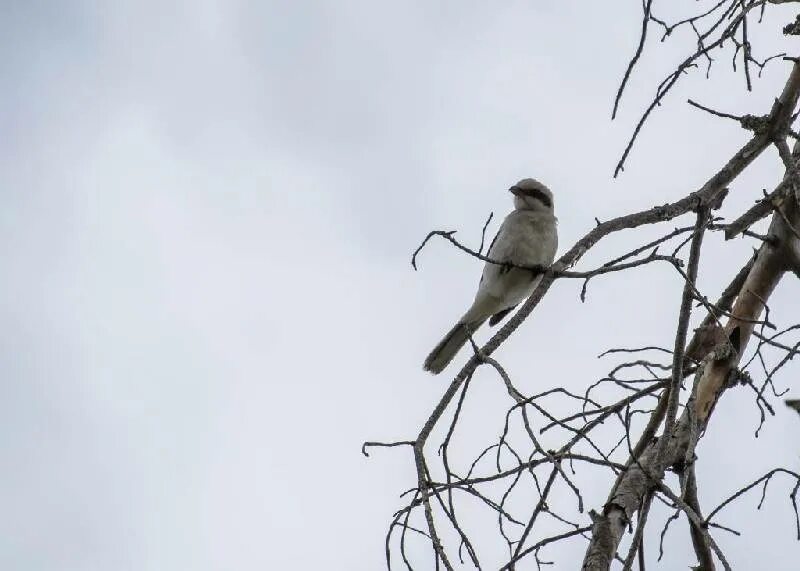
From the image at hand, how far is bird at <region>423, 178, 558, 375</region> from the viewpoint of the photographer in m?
6.37

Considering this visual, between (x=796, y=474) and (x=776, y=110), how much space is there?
1378 millimetres

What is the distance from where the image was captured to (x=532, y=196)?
271 inches

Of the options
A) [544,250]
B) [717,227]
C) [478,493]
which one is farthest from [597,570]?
[544,250]

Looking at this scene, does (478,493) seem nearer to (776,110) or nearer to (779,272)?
(776,110)

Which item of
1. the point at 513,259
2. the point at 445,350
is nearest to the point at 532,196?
the point at 513,259

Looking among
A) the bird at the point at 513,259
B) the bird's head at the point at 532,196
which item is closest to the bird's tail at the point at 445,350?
the bird at the point at 513,259

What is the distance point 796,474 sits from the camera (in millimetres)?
3494

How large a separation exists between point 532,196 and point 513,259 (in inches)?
28.8

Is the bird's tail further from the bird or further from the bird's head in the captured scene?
the bird's head

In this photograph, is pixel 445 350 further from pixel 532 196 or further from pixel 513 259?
pixel 532 196

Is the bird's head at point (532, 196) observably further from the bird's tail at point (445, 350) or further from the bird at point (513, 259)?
the bird's tail at point (445, 350)

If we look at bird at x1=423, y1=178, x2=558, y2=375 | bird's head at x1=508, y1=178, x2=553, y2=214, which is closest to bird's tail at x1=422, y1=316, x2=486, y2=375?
bird at x1=423, y1=178, x2=558, y2=375

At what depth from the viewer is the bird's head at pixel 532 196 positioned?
683 cm

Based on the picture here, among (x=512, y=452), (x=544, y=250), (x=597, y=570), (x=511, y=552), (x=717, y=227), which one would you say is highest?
(x=544, y=250)
